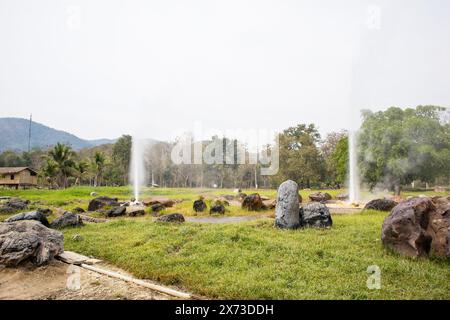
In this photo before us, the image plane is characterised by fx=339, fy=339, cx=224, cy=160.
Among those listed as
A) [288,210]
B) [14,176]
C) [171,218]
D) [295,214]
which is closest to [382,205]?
[295,214]

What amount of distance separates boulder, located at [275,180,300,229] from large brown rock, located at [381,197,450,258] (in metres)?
4.15

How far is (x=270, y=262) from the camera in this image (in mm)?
9281

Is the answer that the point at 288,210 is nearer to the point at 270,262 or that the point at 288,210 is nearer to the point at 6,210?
the point at 270,262

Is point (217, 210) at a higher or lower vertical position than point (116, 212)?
higher

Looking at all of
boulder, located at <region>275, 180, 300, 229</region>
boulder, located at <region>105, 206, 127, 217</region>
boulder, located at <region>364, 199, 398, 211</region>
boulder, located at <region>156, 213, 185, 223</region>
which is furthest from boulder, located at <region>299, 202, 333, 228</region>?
boulder, located at <region>105, 206, 127, 217</region>

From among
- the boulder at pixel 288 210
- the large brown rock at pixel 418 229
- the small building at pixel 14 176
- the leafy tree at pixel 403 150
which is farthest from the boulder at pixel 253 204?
the small building at pixel 14 176

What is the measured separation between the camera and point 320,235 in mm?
12641

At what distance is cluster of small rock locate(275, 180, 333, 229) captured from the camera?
46.7 ft

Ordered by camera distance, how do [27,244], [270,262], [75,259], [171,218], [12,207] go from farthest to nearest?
[12,207]
[171,218]
[75,259]
[27,244]
[270,262]

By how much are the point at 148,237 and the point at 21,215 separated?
7.30 m

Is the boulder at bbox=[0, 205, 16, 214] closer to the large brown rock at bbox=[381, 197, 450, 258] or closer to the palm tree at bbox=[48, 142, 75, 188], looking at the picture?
the large brown rock at bbox=[381, 197, 450, 258]

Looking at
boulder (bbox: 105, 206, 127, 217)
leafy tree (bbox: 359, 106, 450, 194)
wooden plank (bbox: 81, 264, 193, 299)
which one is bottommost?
wooden plank (bbox: 81, 264, 193, 299)

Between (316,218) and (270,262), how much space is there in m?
5.75

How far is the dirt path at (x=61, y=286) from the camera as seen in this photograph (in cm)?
764
